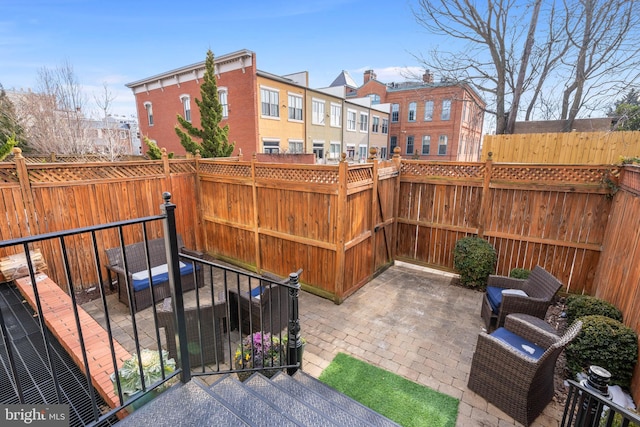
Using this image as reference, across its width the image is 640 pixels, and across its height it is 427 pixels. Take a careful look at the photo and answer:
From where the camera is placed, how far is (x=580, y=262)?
5246 millimetres

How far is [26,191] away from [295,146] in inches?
529

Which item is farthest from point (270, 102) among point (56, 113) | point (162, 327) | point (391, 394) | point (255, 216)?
point (391, 394)

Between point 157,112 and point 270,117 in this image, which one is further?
point 157,112

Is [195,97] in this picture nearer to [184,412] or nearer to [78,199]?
[78,199]

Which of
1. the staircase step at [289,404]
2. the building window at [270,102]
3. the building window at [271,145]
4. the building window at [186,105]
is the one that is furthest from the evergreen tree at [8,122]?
the staircase step at [289,404]

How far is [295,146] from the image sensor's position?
1733 cm

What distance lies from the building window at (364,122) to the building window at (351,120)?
47.9 inches

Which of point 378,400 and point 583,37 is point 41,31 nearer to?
point 378,400

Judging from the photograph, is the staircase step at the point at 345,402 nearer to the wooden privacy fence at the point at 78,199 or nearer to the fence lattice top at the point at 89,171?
the wooden privacy fence at the point at 78,199

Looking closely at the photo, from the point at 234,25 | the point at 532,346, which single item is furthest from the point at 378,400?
the point at 234,25

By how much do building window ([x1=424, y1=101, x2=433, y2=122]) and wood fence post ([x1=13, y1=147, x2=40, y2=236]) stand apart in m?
26.9

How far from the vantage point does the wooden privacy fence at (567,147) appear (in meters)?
6.27

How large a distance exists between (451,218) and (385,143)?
21985 millimetres

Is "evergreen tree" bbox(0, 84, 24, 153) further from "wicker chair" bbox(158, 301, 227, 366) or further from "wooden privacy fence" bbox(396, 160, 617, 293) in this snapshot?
"wooden privacy fence" bbox(396, 160, 617, 293)
